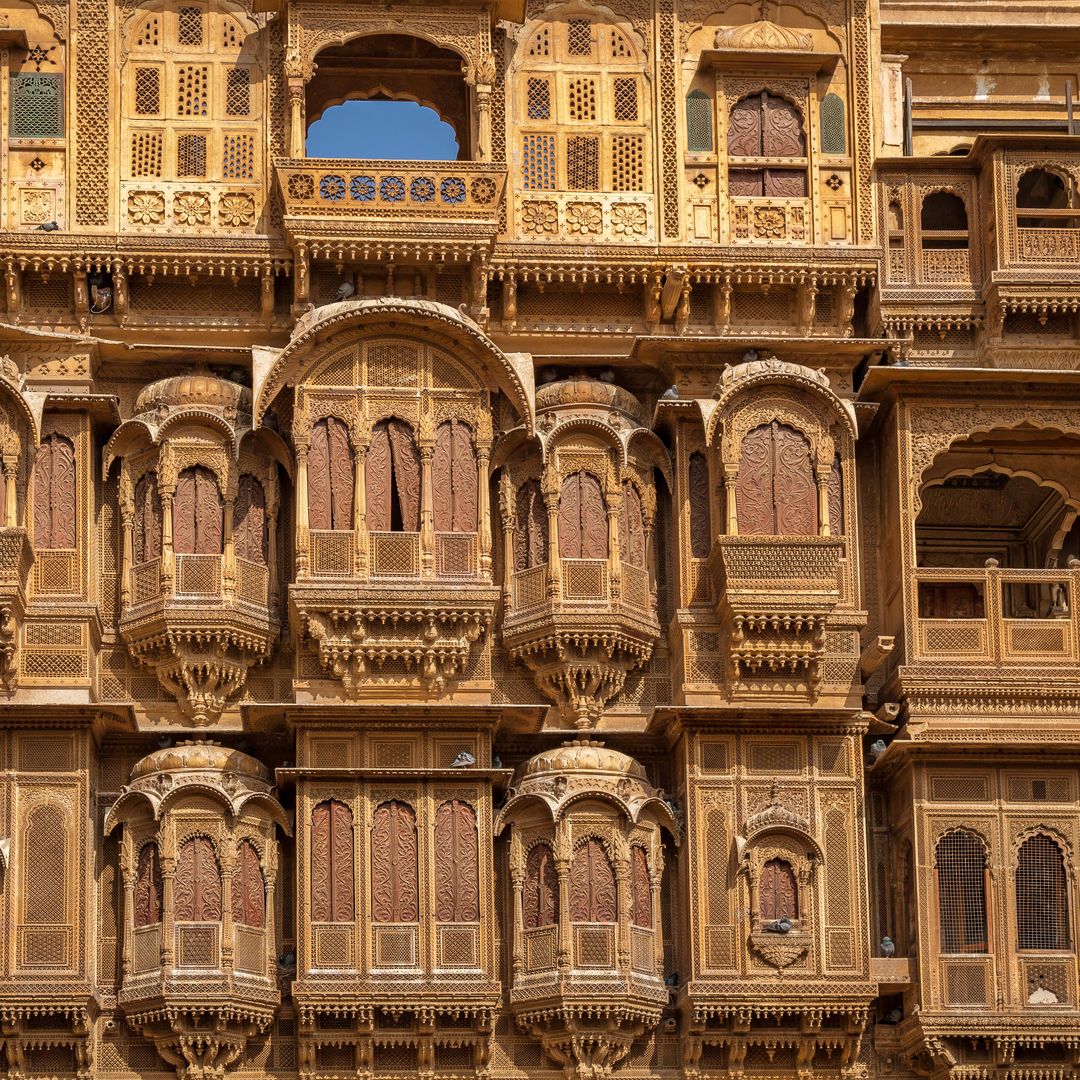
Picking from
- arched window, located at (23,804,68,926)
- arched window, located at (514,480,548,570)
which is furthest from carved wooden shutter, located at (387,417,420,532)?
arched window, located at (23,804,68,926)

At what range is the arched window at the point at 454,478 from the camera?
29.3m

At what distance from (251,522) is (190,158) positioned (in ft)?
10.4

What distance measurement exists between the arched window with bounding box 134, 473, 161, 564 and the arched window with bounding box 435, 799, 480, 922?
3.16 metres

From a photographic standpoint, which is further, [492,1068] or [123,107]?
[123,107]

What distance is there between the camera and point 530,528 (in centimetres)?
2961

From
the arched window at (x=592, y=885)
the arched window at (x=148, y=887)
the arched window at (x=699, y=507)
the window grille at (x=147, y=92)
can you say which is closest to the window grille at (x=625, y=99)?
the arched window at (x=699, y=507)

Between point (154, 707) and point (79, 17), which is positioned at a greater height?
point (79, 17)

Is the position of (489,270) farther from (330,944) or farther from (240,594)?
(330,944)

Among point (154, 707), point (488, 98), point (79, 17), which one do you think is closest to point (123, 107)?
point (79, 17)

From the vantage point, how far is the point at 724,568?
28984 mm

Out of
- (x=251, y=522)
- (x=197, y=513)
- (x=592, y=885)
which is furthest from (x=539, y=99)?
(x=592, y=885)

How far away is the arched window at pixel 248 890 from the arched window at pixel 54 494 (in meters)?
2.89

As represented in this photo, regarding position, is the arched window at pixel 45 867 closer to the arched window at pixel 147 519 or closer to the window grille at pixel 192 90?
the arched window at pixel 147 519

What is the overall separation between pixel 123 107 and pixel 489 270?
3.38 m
